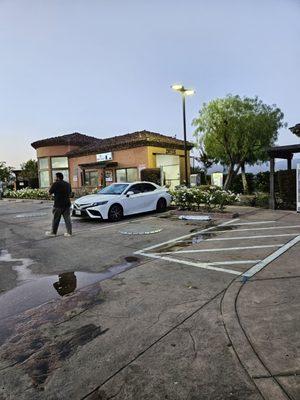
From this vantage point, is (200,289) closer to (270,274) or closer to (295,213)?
(270,274)

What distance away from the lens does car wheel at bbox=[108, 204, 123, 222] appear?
1201cm

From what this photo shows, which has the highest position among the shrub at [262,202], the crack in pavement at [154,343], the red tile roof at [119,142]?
the red tile roof at [119,142]

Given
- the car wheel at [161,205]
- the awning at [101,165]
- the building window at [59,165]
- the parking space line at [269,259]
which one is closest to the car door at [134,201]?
the car wheel at [161,205]

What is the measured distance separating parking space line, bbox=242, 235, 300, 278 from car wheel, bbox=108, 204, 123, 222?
21.0 feet

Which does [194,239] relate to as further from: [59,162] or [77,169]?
[59,162]

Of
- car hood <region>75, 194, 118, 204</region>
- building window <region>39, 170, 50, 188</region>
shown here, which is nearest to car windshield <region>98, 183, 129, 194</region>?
car hood <region>75, 194, 118, 204</region>

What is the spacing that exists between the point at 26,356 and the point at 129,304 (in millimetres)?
1512

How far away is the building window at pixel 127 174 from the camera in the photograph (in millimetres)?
26587

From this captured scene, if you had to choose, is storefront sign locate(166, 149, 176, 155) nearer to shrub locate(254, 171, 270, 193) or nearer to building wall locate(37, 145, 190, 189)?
building wall locate(37, 145, 190, 189)

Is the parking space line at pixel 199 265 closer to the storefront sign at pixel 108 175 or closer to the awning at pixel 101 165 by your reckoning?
the awning at pixel 101 165

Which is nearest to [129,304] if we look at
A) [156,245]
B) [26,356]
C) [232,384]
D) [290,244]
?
[26,356]

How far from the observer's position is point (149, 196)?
1377 centimetres

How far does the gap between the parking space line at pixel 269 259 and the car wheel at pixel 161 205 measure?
23.4 ft

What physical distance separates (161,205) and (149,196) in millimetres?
983
